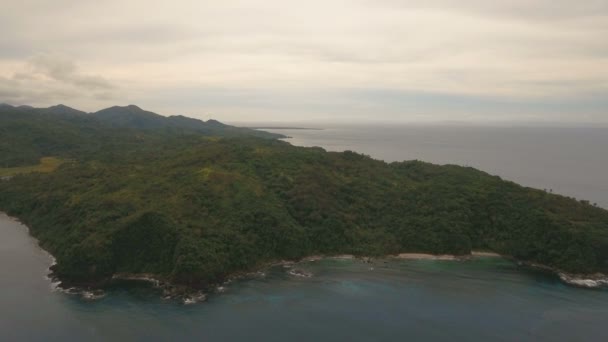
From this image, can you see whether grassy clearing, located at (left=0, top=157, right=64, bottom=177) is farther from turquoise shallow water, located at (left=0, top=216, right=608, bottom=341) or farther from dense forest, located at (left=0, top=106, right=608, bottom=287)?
turquoise shallow water, located at (left=0, top=216, right=608, bottom=341)

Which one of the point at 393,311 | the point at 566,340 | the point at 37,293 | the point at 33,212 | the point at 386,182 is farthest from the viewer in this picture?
the point at 386,182

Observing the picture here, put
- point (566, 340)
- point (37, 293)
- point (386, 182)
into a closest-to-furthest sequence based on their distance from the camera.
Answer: point (566, 340) → point (37, 293) → point (386, 182)

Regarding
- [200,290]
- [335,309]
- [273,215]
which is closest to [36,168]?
[273,215]

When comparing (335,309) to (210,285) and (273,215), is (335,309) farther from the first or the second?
(273,215)

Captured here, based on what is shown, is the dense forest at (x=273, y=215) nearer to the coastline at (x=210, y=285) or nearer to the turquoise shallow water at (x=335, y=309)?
the coastline at (x=210, y=285)

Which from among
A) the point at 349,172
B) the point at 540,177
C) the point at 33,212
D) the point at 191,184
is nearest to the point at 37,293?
the point at 191,184

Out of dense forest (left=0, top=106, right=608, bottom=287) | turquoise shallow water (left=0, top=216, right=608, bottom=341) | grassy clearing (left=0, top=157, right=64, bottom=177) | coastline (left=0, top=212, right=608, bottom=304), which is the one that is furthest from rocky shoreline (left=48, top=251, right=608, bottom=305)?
grassy clearing (left=0, top=157, right=64, bottom=177)

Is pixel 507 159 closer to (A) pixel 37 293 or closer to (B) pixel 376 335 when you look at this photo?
(B) pixel 376 335
